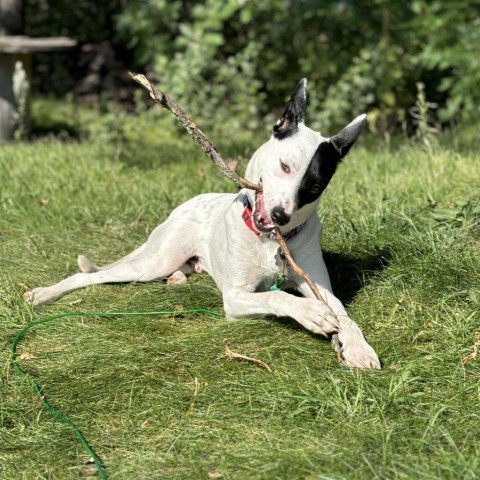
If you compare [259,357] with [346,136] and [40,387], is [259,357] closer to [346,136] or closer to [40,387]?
[40,387]

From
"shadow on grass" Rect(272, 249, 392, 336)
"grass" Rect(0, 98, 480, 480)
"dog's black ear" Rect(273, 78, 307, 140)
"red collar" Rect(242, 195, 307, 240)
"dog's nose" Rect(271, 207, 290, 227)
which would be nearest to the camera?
"grass" Rect(0, 98, 480, 480)

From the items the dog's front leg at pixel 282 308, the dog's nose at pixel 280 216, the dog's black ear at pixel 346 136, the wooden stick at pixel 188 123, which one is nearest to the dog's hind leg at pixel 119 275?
the dog's front leg at pixel 282 308

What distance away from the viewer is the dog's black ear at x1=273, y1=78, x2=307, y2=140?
143 inches

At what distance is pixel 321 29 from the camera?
9227 mm

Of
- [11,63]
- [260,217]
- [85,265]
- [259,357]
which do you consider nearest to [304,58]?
[11,63]

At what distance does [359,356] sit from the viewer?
3381 millimetres

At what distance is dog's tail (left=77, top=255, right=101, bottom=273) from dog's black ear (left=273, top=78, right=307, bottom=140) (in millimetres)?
1206

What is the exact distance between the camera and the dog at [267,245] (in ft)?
11.4

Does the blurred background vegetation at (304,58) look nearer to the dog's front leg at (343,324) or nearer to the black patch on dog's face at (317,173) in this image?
the dog's front leg at (343,324)

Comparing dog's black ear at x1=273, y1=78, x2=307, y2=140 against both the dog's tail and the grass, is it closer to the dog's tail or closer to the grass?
the grass

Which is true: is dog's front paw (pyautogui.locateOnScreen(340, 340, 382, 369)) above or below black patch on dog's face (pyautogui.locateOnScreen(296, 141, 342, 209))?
below

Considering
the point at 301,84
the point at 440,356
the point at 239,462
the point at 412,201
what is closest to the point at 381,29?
the point at 412,201

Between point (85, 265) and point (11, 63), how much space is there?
168 inches

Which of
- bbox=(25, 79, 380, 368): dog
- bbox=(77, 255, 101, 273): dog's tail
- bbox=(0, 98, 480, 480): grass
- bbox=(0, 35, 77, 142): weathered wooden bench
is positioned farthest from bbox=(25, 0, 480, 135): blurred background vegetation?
bbox=(77, 255, 101, 273): dog's tail
